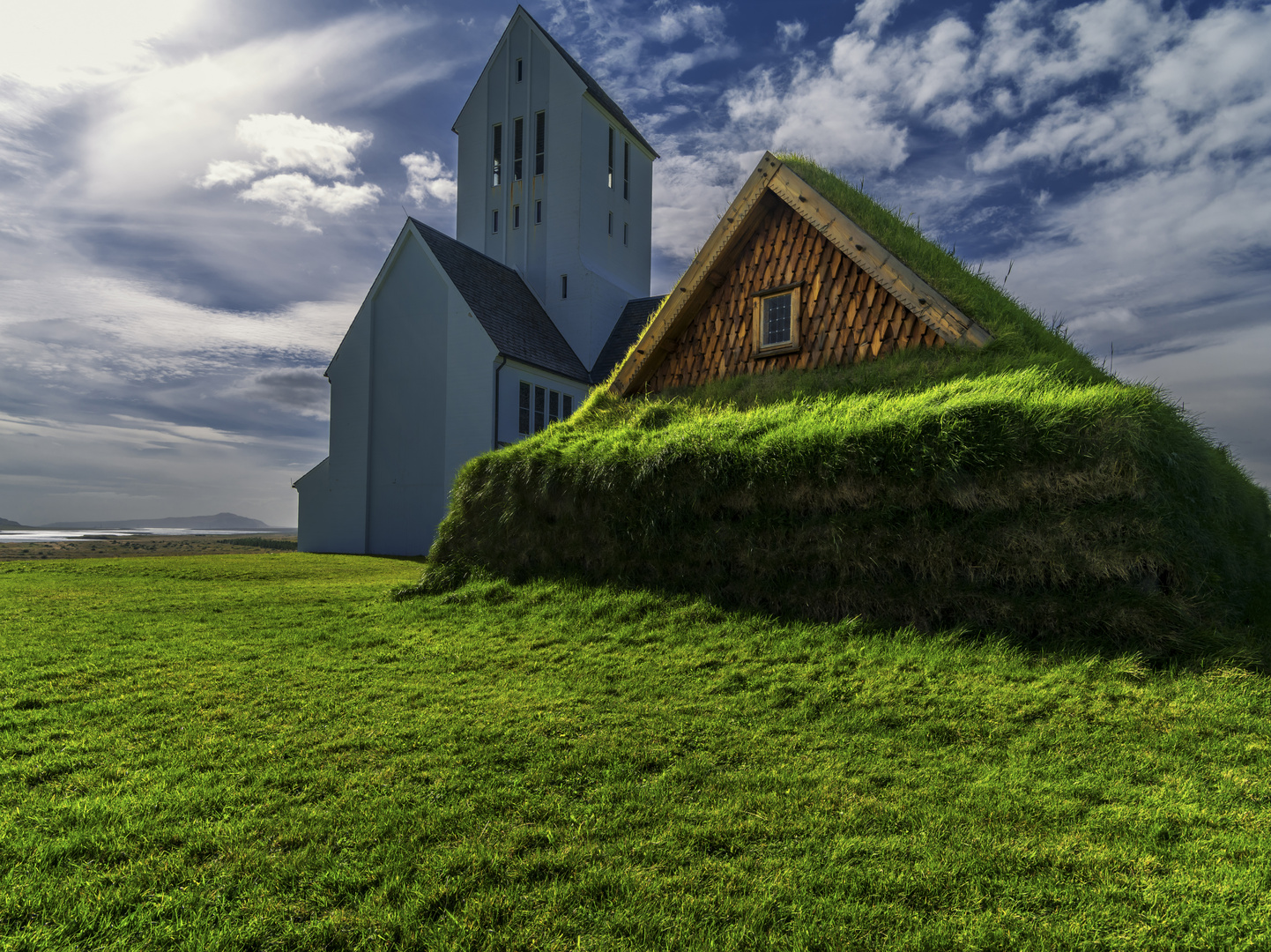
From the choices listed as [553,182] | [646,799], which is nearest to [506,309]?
[553,182]

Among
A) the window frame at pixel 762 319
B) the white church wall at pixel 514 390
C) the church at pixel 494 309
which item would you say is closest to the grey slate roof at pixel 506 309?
the church at pixel 494 309

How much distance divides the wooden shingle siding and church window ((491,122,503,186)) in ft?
78.8

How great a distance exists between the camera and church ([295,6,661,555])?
86.3 ft

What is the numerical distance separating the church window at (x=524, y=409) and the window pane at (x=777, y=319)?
1587 centimetres

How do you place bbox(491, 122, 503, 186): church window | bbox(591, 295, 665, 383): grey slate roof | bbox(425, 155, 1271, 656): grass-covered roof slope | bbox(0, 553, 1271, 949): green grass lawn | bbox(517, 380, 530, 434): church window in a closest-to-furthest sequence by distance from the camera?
bbox(0, 553, 1271, 949): green grass lawn, bbox(425, 155, 1271, 656): grass-covered roof slope, bbox(517, 380, 530, 434): church window, bbox(591, 295, 665, 383): grey slate roof, bbox(491, 122, 503, 186): church window

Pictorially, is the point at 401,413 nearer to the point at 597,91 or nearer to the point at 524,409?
the point at 524,409

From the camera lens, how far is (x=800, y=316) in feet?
39.1

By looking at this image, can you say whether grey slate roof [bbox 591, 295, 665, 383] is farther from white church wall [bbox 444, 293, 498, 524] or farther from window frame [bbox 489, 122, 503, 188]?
window frame [bbox 489, 122, 503, 188]

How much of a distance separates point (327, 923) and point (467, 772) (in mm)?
1604

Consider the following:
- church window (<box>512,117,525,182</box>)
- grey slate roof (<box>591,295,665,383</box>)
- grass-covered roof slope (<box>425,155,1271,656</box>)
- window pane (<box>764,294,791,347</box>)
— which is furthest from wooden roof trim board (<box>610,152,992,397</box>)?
church window (<box>512,117,525,182</box>)

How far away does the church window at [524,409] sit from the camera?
87.5ft

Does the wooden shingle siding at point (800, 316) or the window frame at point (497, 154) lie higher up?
the window frame at point (497, 154)

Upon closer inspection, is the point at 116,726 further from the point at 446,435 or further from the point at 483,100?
the point at 483,100

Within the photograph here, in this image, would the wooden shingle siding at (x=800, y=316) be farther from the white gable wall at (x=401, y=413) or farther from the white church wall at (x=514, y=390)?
the white gable wall at (x=401, y=413)
